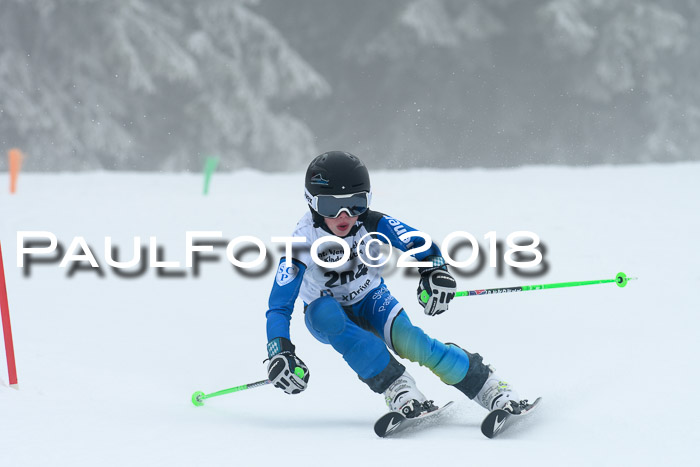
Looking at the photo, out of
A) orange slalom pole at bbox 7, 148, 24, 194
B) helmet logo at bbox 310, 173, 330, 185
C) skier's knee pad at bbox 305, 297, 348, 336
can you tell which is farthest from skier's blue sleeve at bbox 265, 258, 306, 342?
orange slalom pole at bbox 7, 148, 24, 194

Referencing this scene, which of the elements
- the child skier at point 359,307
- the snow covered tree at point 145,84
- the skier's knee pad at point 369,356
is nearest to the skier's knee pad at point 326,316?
the child skier at point 359,307

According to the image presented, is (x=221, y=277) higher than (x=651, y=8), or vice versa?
(x=651, y=8)

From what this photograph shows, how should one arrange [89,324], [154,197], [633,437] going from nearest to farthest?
1. [633,437]
2. [89,324]
3. [154,197]

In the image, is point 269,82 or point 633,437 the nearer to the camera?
point 633,437

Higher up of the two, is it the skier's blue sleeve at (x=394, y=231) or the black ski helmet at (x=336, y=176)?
the black ski helmet at (x=336, y=176)

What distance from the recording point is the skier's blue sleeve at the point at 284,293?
429cm

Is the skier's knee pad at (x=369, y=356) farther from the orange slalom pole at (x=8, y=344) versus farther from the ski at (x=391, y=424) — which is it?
the orange slalom pole at (x=8, y=344)

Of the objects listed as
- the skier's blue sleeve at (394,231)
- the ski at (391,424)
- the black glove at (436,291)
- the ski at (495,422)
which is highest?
the skier's blue sleeve at (394,231)

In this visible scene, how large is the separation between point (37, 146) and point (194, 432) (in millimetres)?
16536

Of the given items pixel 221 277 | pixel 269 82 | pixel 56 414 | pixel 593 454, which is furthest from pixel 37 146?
pixel 593 454

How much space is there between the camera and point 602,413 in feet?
14.5

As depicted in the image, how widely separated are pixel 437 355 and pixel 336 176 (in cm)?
97

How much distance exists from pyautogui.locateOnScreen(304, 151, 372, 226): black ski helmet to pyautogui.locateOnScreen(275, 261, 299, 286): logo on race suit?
0.35 m

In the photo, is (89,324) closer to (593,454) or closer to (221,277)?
(221,277)
